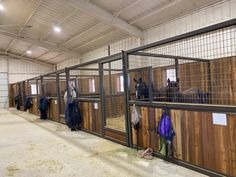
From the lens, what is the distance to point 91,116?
5.25 metres

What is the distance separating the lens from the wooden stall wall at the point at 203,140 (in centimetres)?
239

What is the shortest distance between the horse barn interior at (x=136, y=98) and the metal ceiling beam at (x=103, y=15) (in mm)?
31

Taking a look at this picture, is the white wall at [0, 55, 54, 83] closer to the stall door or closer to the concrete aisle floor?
the stall door

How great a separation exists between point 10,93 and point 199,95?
600 inches

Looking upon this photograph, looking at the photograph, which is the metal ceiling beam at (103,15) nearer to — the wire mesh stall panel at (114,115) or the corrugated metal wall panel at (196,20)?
the corrugated metal wall panel at (196,20)

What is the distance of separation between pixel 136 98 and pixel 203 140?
5.20ft

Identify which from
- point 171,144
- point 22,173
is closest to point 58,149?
point 22,173

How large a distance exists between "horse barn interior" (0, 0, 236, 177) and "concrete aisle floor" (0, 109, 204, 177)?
2cm

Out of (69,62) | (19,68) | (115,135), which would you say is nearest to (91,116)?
(115,135)

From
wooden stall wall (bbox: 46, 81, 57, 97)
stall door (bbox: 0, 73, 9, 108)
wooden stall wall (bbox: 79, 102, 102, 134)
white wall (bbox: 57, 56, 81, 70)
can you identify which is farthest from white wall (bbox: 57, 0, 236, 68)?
stall door (bbox: 0, 73, 9, 108)

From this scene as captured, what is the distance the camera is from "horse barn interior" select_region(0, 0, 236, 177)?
2.75 m

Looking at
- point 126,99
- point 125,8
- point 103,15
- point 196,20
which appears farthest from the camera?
point 103,15

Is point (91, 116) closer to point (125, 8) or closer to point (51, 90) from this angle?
point (125, 8)

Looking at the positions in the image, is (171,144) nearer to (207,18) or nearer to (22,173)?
(22,173)
